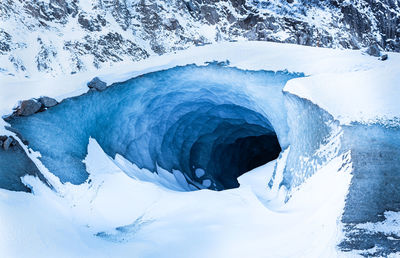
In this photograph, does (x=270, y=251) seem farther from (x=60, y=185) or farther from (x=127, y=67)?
(x=127, y=67)

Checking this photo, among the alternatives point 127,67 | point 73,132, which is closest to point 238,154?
point 127,67

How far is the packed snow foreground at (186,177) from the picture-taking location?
13.1ft

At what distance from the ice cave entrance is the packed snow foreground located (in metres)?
0.03

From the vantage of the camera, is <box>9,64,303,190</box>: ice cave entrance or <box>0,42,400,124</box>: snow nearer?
<box>0,42,400,124</box>: snow

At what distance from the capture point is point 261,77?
7250 mm

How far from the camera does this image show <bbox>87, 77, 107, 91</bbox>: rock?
7.38 m

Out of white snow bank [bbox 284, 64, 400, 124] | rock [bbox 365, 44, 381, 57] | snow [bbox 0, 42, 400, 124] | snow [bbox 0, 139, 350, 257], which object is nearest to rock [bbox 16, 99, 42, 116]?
snow [bbox 0, 42, 400, 124]

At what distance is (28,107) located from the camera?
645cm

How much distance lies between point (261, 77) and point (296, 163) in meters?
2.16

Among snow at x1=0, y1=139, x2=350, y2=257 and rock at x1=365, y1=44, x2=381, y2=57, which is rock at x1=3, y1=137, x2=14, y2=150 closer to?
snow at x1=0, y1=139, x2=350, y2=257

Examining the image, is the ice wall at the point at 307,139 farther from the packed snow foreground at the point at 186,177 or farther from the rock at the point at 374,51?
the rock at the point at 374,51

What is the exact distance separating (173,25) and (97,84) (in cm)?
2439

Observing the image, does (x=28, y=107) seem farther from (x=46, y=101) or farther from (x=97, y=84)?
(x=97, y=84)

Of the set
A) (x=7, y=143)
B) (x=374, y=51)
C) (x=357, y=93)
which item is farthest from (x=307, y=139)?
(x=7, y=143)
